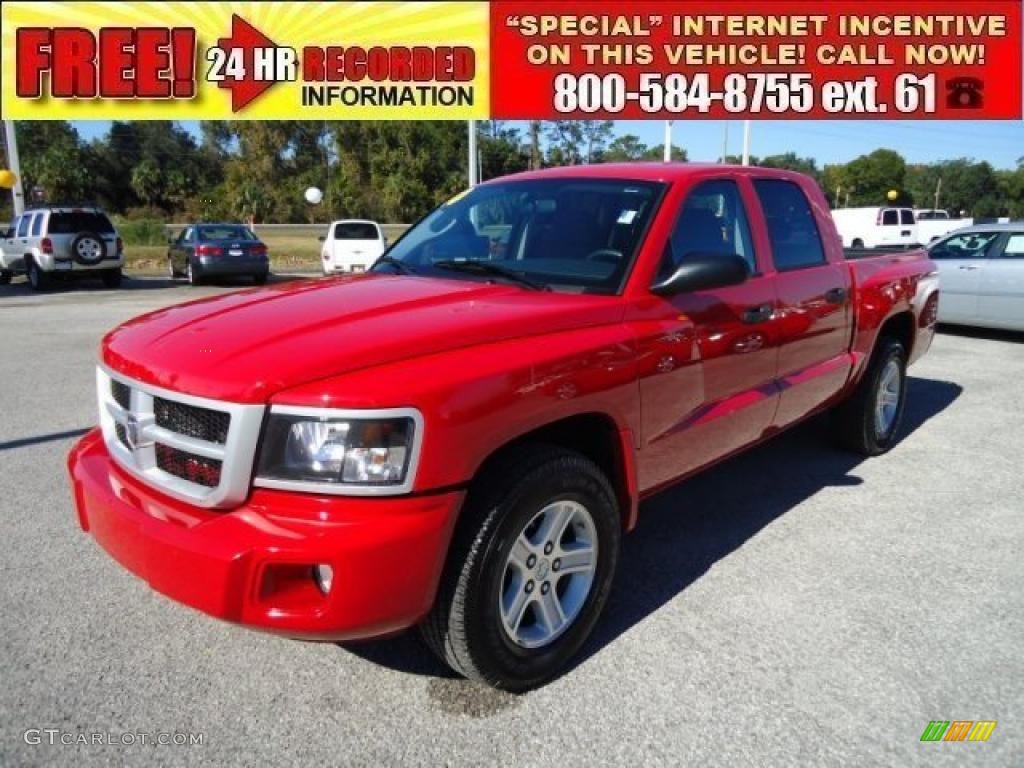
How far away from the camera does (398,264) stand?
3.73 metres

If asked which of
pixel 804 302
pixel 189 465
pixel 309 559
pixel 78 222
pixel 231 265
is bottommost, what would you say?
pixel 309 559

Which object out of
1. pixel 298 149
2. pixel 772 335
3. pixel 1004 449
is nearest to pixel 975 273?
pixel 1004 449

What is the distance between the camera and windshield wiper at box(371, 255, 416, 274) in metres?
3.62

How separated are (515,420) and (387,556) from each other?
0.57m

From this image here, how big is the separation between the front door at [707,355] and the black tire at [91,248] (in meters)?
17.3

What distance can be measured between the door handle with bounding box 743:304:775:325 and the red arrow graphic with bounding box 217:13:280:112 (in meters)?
19.0

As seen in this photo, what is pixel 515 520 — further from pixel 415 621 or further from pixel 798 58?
pixel 798 58

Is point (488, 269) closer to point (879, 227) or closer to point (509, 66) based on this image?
point (509, 66)

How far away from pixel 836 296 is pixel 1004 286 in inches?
284

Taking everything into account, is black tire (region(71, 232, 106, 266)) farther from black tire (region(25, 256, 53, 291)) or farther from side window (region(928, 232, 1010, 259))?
side window (region(928, 232, 1010, 259))

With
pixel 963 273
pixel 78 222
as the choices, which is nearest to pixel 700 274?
pixel 963 273

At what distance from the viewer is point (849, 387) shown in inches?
191

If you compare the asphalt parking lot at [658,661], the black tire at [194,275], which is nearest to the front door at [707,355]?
the asphalt parking lot at [658,661]

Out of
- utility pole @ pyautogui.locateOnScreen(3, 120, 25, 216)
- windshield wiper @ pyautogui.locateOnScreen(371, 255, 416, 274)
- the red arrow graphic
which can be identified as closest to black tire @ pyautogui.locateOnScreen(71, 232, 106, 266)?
the red arrow graphic
